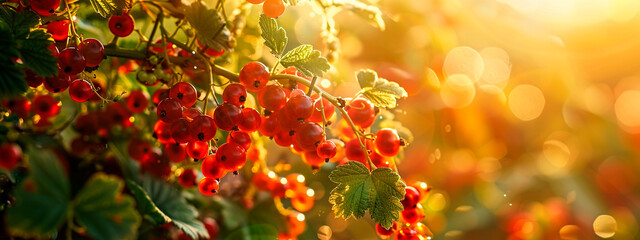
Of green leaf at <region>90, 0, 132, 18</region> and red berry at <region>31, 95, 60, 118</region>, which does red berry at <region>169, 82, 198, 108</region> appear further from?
red berry at <region>31, 95, 60, 118</region>

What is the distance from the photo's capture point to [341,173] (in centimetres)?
77

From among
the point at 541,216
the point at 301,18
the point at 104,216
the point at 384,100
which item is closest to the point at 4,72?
the point at 104,216

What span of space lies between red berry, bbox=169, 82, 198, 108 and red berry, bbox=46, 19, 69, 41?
0.82 ft

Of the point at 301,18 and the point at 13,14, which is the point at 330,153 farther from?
the point at 301,18

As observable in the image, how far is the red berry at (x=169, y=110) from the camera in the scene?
2.45 ft

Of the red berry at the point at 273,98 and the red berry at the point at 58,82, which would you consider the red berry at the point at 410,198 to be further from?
the red berry at the point at 58,82

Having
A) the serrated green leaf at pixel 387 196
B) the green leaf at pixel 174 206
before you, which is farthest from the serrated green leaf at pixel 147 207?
the serrated green leaf at pixel 387 196

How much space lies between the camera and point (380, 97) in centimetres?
82

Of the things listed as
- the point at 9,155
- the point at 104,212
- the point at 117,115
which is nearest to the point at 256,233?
the point at 117,115

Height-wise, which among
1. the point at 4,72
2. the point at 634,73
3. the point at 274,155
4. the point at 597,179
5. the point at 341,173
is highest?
the point at 634,73

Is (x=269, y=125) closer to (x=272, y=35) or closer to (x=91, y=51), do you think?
(x=272, y=35)

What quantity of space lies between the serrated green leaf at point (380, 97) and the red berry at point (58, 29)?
0.56 m

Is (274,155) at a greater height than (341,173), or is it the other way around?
(341,173)

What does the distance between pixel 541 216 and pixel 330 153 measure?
6.14 feet
